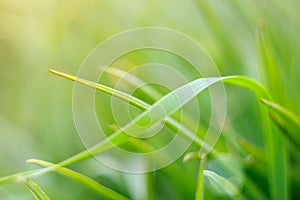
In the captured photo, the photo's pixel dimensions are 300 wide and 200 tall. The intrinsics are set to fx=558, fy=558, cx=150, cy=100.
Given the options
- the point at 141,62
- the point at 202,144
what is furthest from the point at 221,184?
the point at 141,62

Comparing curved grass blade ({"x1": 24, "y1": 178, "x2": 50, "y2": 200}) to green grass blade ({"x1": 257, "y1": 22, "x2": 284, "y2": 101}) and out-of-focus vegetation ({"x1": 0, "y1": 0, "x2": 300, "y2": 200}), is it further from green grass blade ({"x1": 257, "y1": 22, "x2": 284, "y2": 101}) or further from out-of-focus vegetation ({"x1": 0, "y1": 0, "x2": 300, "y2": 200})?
green grass blade ({"x1": 257, "y1": 22, "x2": 284, "y2": 101})

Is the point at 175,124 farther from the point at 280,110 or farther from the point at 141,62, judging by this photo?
the point at 141,62

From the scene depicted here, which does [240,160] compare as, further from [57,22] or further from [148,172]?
[57,22]

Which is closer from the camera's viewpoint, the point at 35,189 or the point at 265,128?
the point at 35,189

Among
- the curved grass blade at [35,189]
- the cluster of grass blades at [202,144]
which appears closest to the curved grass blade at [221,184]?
the cluster of grass blades at [202,144]

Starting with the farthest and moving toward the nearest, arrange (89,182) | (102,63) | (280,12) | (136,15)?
(136,15) < (102,63) < (280,12) < (89,182)

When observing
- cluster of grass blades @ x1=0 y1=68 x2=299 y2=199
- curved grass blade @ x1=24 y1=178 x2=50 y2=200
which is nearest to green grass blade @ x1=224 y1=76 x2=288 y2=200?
cluster of grass blades @ x1=0 y1=68 x2=299 y2=199

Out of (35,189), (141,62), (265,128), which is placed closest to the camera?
(35,189)

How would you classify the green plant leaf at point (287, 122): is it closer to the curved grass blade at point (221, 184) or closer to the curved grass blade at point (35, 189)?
the curved grass blade at point (221, 184)

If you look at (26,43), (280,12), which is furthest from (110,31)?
(280,12)
